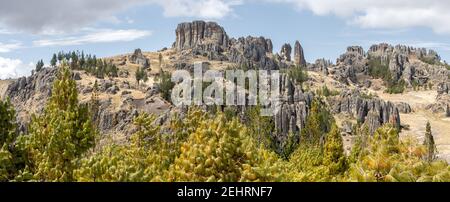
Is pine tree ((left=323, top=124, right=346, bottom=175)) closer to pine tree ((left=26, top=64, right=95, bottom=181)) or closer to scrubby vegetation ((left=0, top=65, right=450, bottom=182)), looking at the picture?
scrubby vegetation ((left=0, top=65, right=450, bottom=182))

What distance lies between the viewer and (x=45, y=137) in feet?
112

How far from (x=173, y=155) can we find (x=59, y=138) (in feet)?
37.4

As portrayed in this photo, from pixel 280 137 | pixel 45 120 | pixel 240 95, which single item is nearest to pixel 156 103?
pixel 240 95

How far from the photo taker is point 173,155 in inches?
1624

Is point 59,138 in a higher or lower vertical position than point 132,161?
higher

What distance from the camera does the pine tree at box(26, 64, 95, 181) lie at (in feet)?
102

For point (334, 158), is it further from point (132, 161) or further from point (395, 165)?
point (395, 165)

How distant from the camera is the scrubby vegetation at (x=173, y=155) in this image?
53.8ft

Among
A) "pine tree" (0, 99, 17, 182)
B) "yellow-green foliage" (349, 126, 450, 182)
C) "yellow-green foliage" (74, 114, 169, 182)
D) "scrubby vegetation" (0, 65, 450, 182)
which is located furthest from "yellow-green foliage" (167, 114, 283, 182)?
"pine tree" (0, 99, 17, 182)

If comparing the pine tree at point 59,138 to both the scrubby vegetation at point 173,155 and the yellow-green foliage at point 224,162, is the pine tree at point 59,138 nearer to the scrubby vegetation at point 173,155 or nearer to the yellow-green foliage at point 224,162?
the scrubby vegetation at point 173,155

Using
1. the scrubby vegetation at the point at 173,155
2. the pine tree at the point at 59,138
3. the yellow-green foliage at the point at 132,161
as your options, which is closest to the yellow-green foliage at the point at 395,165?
the scrubby vegetation at the point at 173,155

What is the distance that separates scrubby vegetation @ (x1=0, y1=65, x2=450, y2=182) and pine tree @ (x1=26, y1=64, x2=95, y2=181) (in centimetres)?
7

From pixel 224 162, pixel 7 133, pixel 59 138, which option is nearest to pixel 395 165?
pixel 224 162
